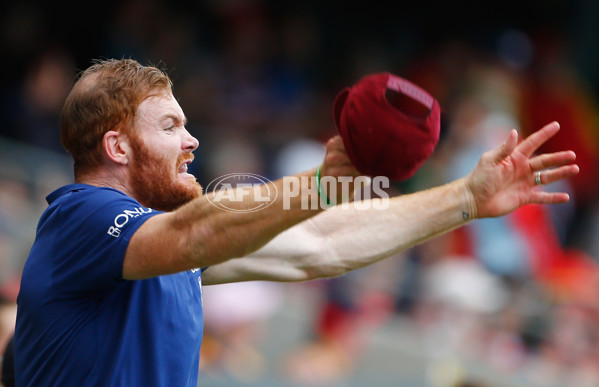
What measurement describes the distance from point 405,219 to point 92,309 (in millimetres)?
1205

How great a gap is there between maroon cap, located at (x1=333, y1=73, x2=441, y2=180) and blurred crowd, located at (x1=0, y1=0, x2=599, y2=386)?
11.1ft

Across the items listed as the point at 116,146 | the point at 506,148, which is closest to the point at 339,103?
the point at 506,148

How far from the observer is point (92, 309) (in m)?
2.70

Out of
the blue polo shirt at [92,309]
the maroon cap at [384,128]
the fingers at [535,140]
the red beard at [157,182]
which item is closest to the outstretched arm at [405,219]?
the fingers at [535,140]

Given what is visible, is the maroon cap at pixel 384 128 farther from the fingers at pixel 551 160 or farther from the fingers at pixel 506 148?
the fingers at pixel 551 160

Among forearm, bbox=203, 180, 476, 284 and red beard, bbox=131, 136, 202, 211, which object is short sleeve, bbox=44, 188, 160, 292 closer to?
red beard, bbox=131, 136, 202, 211

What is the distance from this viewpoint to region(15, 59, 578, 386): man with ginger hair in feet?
8.00

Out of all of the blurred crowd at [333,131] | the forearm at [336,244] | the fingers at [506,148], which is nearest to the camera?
the fingers at [506,148]

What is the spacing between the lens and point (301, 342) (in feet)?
25.0

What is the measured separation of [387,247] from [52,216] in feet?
4.11

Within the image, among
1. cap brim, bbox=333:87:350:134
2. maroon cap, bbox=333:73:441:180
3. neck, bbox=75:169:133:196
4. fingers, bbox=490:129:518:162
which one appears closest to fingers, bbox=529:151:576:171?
fingers, bbox=490:129:518:162

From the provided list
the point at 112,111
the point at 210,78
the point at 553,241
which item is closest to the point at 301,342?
the point at 553,241

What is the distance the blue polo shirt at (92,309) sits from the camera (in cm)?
258

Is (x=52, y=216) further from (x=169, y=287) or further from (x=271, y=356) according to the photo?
(x=271, y=356)
